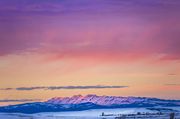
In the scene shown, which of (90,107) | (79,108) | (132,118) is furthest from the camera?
(79,108)

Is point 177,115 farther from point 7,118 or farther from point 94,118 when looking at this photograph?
point 7,118

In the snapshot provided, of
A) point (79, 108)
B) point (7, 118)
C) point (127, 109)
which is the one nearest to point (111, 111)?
point (127, 109)

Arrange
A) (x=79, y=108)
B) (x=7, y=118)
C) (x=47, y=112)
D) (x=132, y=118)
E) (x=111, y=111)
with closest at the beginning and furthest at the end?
(x=7, y=118) < (x=132, y=118) < (x=111, y=111) < (x=47, y=112) < (x=79, y=108)

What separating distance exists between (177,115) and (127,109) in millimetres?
5177

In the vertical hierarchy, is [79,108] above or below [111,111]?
above

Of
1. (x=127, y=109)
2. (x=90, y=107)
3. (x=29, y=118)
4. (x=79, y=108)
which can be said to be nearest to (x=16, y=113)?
(x=29, y=118)

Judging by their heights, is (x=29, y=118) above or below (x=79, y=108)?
below

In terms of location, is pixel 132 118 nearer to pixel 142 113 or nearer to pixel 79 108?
pixel 142 113

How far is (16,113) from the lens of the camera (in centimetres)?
4409

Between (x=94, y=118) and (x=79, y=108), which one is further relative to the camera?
(x=79, y=108)

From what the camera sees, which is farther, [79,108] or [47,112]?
[79,108]

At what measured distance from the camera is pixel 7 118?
37.9 m

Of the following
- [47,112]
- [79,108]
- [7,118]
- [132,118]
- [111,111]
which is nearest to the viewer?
[7,118]

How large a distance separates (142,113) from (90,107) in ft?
56.1
